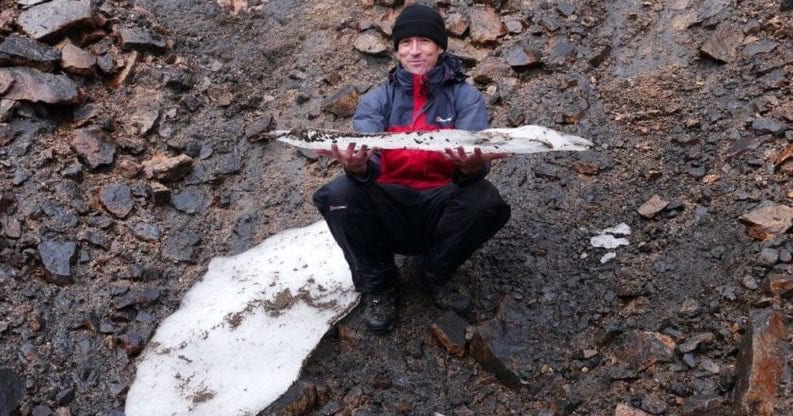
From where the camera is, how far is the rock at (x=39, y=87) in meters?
5.13

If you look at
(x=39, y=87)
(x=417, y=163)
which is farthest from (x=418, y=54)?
(x=39, y=87)

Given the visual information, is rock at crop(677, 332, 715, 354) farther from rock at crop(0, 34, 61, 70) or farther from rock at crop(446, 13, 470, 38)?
rock at crop(0, 34, 61, 70)

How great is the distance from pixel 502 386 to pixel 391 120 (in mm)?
1401

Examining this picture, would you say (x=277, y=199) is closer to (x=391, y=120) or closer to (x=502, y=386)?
(x=391, y=120)

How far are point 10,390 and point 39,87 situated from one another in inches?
89.3

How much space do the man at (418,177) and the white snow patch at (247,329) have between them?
23.2 inches

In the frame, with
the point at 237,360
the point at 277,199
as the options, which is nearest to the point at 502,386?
the point at 237,360

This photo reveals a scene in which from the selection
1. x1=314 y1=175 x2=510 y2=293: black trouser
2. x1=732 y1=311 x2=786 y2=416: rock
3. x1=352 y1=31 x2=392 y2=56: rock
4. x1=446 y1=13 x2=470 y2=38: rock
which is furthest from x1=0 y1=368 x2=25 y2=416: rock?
x1=446 y1=13 x2=470 y2=38: rock

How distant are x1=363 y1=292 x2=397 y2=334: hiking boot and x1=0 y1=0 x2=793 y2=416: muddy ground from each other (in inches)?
3.0

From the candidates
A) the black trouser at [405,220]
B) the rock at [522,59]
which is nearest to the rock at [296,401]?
the black trouser at [405,220]

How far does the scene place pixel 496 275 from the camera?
431 cm

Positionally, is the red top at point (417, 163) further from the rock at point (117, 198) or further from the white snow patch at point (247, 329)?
the rock at point (117, 198)

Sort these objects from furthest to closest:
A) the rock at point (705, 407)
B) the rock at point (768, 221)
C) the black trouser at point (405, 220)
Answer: the rock at point (768, 221), the black trouser at point (405, 220), the rock at point (705, 407)

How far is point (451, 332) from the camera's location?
13.1ft
